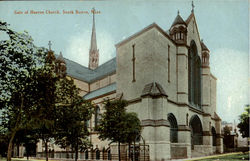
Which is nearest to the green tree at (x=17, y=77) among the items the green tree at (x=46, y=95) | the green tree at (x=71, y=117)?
the green tree at (x=46, y=95)

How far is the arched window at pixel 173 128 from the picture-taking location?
2725cm

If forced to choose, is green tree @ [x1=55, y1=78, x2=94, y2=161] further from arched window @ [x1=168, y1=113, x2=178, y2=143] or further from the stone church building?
arched window @ [x1=168, y1=113, x2=178, y2=143]

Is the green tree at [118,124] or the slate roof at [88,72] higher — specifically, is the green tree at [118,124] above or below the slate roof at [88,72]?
below

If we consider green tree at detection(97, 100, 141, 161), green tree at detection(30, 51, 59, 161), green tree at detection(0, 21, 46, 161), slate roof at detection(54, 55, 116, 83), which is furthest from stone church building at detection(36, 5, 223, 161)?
slate roof at detection(54, 55, 116, 83)

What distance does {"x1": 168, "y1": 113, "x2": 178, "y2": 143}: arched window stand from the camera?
27.2 metres

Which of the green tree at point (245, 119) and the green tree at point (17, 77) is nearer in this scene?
the green tree at point (17, 77)

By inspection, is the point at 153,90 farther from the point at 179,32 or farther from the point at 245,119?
the point at 245,119

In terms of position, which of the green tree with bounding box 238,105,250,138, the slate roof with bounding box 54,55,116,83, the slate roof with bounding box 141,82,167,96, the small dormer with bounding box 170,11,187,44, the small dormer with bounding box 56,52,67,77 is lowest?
the green tree with bounding box 238,105,250,138

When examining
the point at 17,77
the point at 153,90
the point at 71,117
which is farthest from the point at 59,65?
the point at 153,90

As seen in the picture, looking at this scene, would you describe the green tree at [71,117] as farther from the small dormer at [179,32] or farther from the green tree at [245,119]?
the small dormer at [179,32]

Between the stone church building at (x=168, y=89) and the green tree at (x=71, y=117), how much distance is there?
3.21 m

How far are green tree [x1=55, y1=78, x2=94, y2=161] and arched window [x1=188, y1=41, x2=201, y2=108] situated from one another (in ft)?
51.7

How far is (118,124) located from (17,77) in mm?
8065

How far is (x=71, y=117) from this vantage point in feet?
66.0
